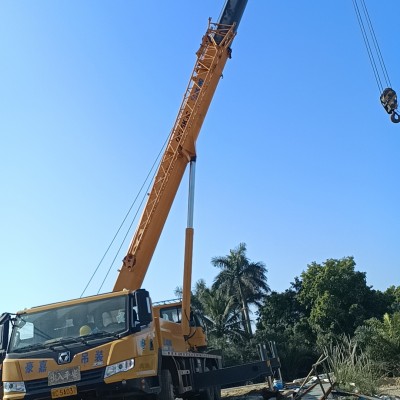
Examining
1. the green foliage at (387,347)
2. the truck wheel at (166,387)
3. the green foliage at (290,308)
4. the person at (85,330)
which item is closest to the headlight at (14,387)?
the person at (85,330)

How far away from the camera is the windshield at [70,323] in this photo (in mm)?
8258

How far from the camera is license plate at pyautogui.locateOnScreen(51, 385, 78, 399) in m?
7.80

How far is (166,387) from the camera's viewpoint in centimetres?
891

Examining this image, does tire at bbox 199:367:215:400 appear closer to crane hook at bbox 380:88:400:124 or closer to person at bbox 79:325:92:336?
person at bbox 79:325:92:336

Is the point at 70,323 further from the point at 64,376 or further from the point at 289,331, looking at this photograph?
the point at 289,331

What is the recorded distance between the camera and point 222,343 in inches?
1527

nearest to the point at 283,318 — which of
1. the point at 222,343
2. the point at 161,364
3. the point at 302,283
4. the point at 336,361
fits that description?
the point at 302,283

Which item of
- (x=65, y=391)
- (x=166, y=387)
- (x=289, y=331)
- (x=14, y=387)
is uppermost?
(x=289, y=331)

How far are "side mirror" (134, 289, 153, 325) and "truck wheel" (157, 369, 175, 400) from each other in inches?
48.1

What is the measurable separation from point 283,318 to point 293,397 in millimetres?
31644

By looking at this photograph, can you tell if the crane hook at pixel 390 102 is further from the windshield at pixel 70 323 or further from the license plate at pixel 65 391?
the license plate at pixel 65 391

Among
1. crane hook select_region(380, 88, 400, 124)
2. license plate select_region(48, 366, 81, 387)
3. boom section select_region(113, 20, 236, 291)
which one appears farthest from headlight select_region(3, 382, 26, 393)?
crane hook select_region(380, 88, 400, 124)

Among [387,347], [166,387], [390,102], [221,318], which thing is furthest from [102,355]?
[221,318]

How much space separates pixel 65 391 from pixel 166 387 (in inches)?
72.3
